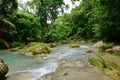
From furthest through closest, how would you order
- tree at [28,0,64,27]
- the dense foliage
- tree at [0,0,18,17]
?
tree at [28,0,64,27]
tree at [0,0,18,17]
the dense foliage

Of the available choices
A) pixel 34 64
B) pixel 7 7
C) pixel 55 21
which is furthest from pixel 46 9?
pixel 34 64

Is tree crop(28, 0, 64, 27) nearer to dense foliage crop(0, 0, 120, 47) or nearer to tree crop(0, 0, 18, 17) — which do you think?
dense foliage crop(0, 0, 120, 47)

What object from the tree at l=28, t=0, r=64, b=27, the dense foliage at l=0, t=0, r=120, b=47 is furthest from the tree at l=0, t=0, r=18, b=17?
the tree at l=28, t=0, r=64, b=27

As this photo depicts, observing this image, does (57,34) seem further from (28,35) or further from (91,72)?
(91,72)

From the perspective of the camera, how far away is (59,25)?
110ft

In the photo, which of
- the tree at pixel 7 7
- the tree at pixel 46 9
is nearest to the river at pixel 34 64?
the tree at pixel 7 7

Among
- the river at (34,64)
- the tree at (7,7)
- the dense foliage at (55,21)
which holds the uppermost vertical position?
the tree at (7,7)

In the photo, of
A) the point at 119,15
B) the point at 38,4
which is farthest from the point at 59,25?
the point at 119,15

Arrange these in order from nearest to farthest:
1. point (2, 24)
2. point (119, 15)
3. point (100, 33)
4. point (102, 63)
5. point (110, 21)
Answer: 1. point (102, 63)
2. point (119, 15)
3. point (110, 21)
4. point (100, 33)
5. point (2, 24)

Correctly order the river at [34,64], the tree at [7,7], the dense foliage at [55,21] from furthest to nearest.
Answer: the tree at [7,7], the dense foliage at [55,21], the river at [34,64]

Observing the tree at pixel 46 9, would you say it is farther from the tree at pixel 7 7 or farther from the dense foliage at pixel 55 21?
the tree at pixel 7 7

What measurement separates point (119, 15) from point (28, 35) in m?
12.4

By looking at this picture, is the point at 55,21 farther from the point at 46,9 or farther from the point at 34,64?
the point at 34,64

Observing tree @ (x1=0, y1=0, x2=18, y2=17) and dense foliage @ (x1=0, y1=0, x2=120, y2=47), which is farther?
tree @ (x1=0, y1=0, x2=18, y2=17)
